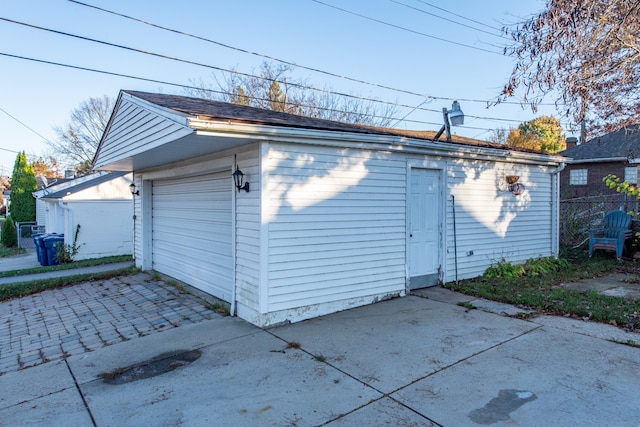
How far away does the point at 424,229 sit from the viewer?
6762 mm

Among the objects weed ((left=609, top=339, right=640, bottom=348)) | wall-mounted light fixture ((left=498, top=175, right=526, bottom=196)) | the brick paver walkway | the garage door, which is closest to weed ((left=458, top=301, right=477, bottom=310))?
weed ((left=609, top=339, right=640, bottom=348))

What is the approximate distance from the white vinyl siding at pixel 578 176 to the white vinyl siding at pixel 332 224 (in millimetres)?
19275

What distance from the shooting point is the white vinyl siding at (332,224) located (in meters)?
5.09

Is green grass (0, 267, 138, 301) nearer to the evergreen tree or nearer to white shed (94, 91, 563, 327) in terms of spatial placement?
white shed (94, 91, 563, 327)

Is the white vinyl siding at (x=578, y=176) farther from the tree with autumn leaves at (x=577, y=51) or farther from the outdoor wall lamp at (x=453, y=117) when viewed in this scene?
the outdoor wall lamp at (x=453, y=117)

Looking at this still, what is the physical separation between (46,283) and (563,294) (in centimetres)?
1039

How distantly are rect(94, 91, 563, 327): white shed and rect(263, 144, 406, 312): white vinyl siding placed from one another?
0.06 ft

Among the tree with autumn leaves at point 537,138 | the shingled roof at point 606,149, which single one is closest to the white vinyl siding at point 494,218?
the shingled roof at point 606,149

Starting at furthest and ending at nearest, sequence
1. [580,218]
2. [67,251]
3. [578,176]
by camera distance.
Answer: [578,176], [67,251], [580,218]

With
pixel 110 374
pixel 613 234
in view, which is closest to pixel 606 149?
pixel 613 234

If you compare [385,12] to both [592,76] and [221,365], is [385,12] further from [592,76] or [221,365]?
[221,365]

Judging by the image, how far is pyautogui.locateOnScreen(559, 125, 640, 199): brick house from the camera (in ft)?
61.6

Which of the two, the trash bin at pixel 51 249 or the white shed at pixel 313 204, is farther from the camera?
the trash bin at pixel 51 249

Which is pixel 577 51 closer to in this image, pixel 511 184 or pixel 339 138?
pixel 511 184
